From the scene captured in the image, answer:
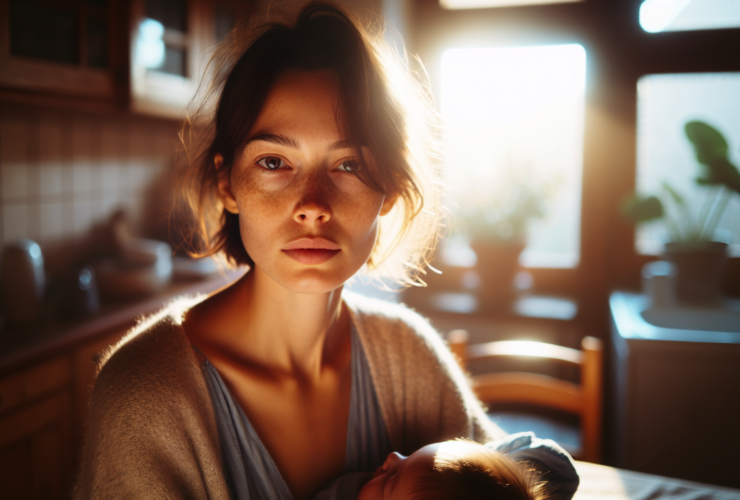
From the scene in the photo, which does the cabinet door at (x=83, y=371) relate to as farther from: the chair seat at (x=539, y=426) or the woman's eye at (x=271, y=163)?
the chair seat at (x=539, y=426)

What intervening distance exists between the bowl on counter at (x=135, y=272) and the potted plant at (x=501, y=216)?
1.30 metres

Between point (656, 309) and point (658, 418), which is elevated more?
point (656, 309)

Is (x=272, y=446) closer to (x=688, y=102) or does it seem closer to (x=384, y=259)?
(x=384, y=259)

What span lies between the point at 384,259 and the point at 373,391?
0.83 ft

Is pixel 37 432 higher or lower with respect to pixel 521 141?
lower

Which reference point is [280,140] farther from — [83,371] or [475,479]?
[83,371]

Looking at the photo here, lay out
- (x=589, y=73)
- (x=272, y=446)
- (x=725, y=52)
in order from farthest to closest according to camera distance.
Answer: (x=589, y=73) → (x=725, y=52) → (x=272, y=446)

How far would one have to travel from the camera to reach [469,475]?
70cm

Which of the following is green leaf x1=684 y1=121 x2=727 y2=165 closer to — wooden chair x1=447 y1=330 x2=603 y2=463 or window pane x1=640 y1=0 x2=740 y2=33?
window pane x1=640 y1=0 x2=740 y2=33

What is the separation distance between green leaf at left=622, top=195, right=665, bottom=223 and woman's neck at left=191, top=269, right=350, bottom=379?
1700 mm

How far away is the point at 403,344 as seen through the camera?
0.98 metres

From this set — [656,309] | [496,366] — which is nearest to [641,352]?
[656,309]

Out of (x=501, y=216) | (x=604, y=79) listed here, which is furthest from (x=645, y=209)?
(x=604, y=79)

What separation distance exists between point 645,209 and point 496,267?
66 cm
